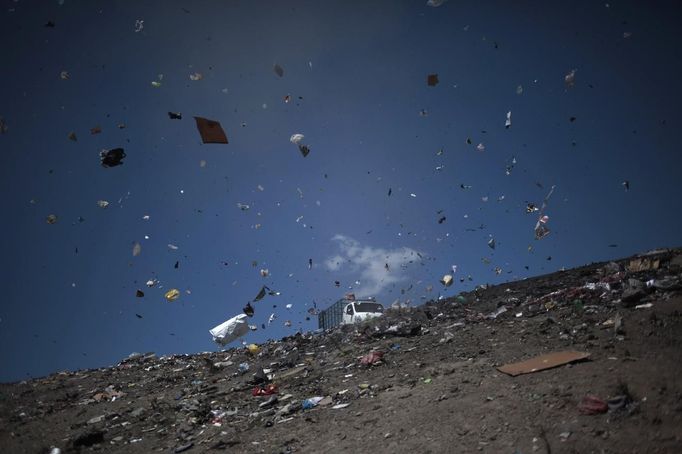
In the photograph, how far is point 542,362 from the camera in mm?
3830

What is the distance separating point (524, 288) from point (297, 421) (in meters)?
7.07

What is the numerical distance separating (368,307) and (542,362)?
324 inches

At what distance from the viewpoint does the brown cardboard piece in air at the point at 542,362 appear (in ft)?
12.0

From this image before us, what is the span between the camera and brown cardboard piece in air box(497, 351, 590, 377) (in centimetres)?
366

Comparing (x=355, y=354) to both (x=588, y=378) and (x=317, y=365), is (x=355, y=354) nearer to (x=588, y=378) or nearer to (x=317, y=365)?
(x=317, y=365)

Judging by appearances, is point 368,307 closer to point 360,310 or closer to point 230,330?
point 360,310

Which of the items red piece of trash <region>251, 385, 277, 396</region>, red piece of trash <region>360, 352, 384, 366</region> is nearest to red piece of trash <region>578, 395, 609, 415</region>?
red piece of trash <region>360, 352, 384, 366</region>

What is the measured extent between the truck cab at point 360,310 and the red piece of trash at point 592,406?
866cm

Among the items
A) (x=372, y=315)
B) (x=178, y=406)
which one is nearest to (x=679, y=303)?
(x=178, y=406)

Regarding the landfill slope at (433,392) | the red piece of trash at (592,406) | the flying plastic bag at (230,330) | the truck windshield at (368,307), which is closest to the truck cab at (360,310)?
the truck windshield at (368,307)

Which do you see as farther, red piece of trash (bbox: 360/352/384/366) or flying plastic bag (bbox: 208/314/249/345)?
flying plastic bag (bbox: 208/314/249/345)

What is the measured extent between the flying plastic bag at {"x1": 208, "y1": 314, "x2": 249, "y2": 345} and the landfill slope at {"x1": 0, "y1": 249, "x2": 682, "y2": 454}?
60cm

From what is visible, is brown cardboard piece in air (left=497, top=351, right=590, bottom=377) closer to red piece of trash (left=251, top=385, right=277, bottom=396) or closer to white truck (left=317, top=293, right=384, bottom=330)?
red piece of trash (left=251, top=385, right=277, bottom=396)

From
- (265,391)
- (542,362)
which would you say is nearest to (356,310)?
(265,391)
